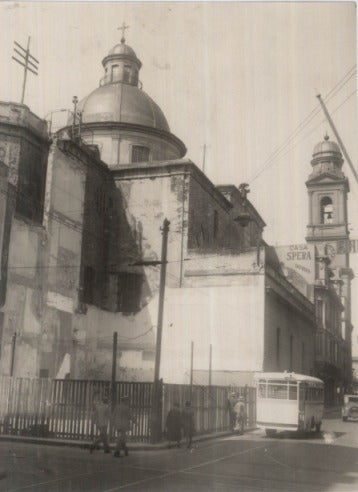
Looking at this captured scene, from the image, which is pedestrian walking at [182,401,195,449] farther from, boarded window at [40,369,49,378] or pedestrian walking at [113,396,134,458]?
boarded window at [40,369,49,378]

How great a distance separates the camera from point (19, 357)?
24719 millimetres

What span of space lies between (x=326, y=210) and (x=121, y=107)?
31.6m

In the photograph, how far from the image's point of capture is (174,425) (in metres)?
17.6

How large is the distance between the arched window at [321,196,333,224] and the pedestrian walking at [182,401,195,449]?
47303mm

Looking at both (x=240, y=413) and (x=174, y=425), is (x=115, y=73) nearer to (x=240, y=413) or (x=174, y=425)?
(x=240, y=413)

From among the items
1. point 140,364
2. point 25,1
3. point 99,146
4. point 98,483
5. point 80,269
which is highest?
point 99,146

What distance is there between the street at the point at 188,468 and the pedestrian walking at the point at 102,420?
0.27m

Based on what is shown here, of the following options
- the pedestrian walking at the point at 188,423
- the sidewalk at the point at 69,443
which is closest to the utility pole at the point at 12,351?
the sidewalk at the point at 69,443

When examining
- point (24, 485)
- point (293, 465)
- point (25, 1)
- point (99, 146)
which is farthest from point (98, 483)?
point (99, 146)

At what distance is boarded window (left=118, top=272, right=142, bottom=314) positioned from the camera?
104 feet

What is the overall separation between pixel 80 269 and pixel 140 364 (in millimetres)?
5541

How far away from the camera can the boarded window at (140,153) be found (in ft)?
120

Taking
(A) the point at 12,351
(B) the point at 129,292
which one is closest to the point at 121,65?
(B) the point at 129,292

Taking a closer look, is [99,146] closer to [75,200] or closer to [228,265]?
[75,200]
